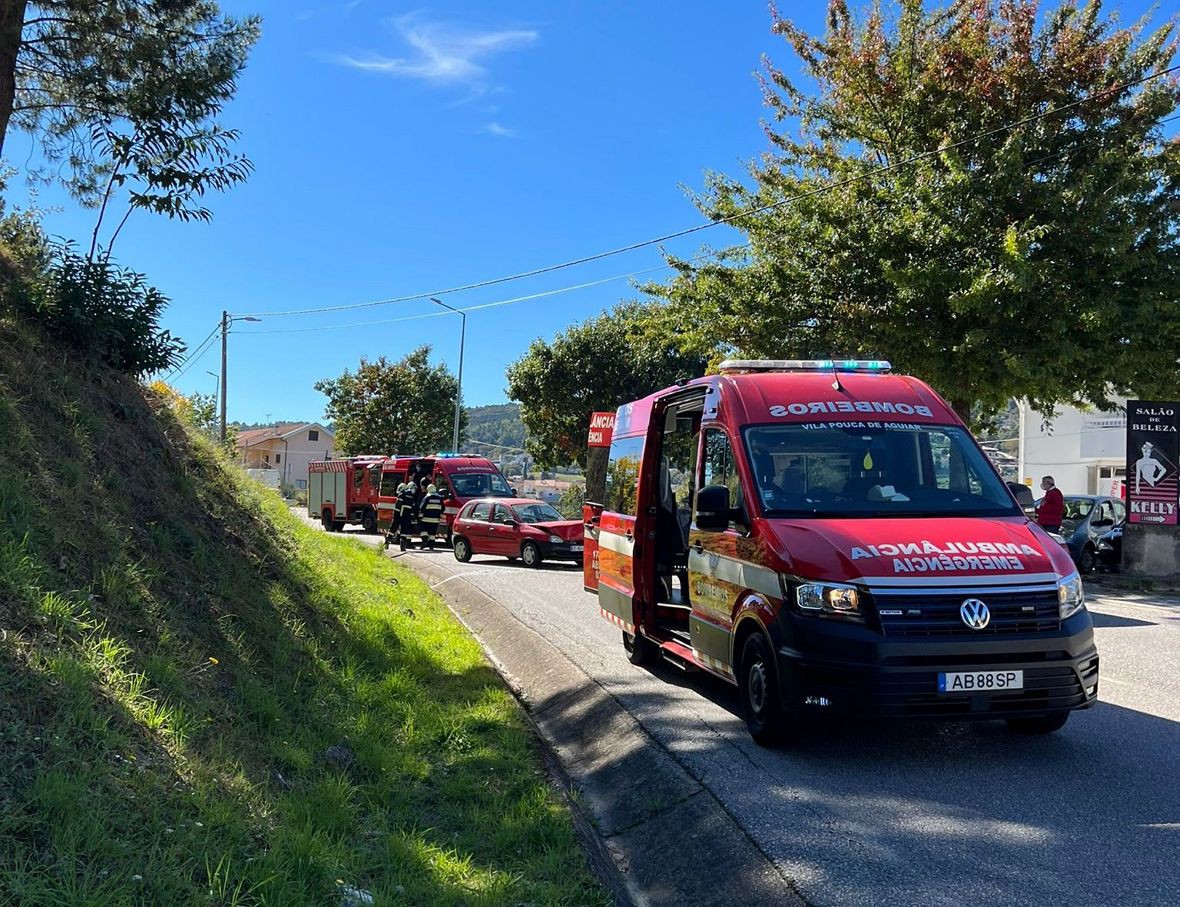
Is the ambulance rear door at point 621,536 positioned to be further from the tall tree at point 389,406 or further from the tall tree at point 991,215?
the tall tree at point 389,406

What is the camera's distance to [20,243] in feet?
32.4

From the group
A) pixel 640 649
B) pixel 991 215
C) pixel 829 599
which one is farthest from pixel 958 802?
pixel 991 215

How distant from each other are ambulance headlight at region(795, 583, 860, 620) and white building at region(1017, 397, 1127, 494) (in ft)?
99.1

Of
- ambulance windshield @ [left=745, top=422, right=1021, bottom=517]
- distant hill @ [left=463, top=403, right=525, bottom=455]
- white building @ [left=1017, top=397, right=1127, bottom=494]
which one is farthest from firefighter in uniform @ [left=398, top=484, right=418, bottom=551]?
distant hill @ [left=463, top=403, right=525, bottom=455]

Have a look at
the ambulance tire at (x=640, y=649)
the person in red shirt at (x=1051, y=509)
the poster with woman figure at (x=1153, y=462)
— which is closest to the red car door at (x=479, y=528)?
the person in red shirt at (x=1051, y=509)

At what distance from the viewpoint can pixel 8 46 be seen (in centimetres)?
799

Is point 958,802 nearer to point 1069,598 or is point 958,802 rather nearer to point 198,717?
point 1069,598

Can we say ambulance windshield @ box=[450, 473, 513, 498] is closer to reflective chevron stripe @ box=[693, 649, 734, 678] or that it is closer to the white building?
the white building

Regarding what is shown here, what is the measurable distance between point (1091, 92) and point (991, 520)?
13.3 meters

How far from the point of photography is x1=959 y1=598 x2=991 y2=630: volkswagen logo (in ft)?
16.9

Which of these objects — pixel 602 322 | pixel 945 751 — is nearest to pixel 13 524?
pixel 945 751

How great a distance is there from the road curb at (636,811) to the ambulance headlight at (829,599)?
1.17 m

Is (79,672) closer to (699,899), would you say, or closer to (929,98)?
(699,899)

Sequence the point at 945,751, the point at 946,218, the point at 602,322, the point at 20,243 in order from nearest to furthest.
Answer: the point at 945,751 → the point at 20,243 → the point at 946,218 → the point at 602,322
